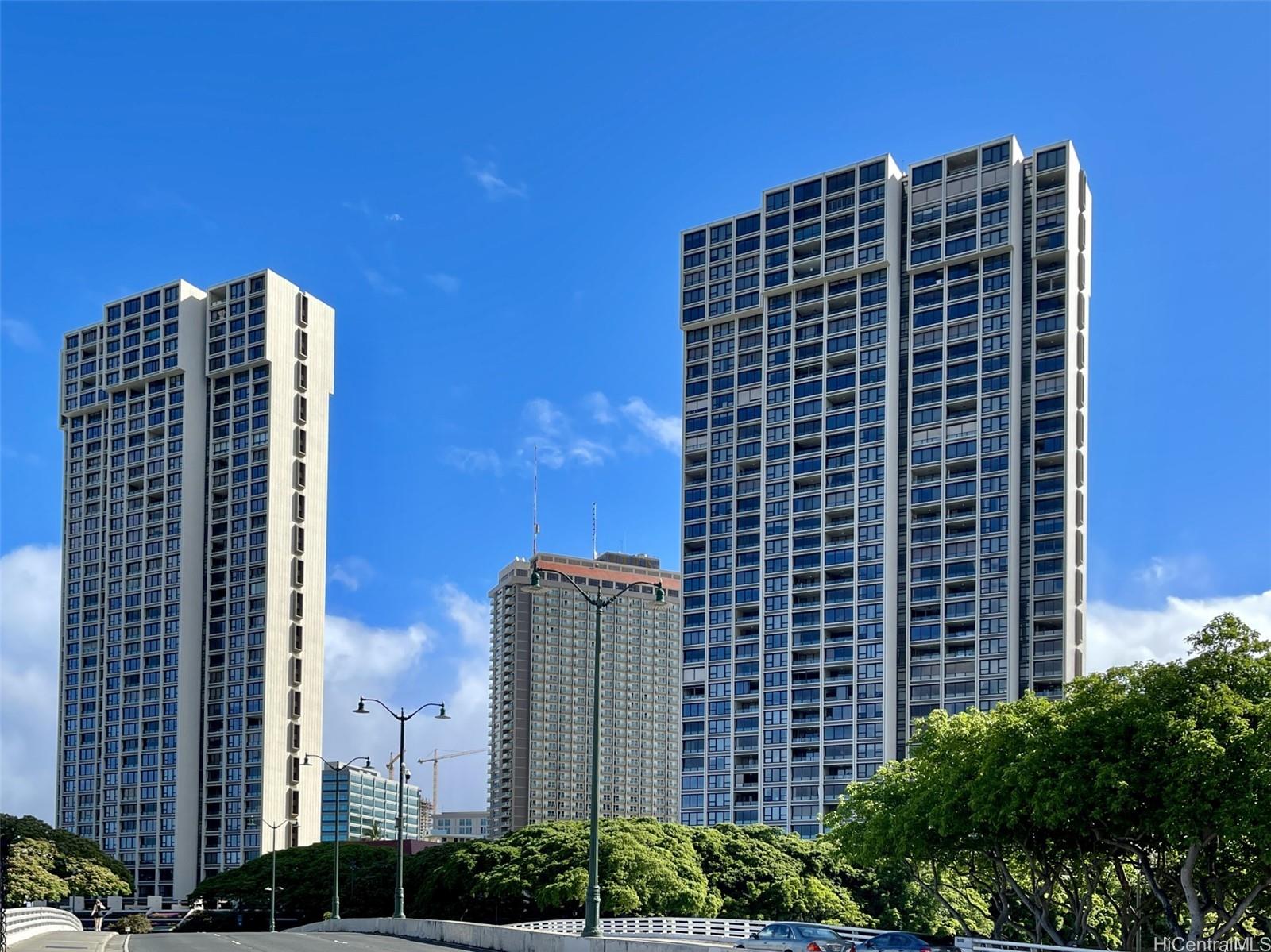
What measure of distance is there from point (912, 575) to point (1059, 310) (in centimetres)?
2723

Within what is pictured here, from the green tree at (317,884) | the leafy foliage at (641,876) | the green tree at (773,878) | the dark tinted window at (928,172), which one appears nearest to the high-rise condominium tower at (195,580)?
the green tree at (317,884)

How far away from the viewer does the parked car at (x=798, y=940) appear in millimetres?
43031

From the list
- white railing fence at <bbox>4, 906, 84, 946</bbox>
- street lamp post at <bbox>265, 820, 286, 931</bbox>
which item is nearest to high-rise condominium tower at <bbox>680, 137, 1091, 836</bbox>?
street lamp post at <bbox>265, 820, 286, 931</bbox>

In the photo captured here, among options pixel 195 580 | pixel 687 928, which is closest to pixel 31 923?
pixel 687 928

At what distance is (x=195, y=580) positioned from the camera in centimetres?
17312

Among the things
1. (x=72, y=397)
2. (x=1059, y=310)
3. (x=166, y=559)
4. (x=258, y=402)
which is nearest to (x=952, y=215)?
(x=1059, y=310)

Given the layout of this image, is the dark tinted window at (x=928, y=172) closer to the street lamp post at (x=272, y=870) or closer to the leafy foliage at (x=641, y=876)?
the leafy foliage at (x=641, y=876)

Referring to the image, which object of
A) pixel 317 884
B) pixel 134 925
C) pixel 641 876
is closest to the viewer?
pixel 641 876

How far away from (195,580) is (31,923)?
11682cm

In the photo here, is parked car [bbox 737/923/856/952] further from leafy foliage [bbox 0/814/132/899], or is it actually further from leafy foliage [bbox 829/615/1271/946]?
leafy foliage [bbox 0/814/132/899]

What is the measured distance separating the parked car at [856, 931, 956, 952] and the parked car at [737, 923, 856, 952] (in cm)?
48

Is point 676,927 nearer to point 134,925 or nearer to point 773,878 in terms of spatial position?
point 773,878

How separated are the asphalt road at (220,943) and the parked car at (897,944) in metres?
13.6

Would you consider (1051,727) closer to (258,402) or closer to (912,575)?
(912,575)
